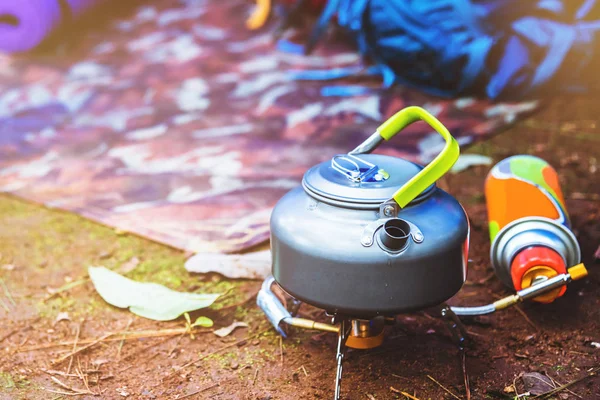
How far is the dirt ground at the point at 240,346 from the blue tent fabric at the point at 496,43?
1.56 metres

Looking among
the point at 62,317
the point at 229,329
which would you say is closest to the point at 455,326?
the point at 229,329

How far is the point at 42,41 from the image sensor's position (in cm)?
504

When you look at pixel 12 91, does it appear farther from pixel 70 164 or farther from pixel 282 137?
pixel 282 137

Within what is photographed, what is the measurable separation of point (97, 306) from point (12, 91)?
3044 mm

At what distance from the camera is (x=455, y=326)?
1669mm

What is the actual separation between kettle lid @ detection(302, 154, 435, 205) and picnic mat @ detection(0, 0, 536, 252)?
84cm

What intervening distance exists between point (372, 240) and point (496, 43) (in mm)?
2677

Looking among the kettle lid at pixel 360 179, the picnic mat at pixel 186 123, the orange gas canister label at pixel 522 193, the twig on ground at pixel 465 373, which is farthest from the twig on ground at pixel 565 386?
the picnic mat at pixel 186 123

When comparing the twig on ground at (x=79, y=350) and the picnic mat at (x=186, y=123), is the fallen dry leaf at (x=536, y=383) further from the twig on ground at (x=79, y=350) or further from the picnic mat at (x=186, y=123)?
the twig on ground at (x=79, y=350)

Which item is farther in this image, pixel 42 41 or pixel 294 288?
pixel 42 41

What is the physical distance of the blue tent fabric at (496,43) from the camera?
360 centimetres

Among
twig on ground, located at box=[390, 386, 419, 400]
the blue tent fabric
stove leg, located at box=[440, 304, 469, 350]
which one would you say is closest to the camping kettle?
stove leg, located at box=[440, 304, 469, 350]

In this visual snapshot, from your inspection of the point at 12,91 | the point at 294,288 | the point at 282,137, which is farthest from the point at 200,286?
the point at 12,91

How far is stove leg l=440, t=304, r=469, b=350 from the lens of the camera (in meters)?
1.60
